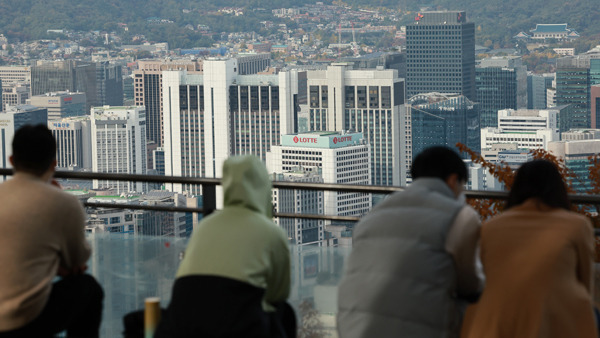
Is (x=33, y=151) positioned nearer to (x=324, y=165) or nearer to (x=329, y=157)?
(x=324, y=165)

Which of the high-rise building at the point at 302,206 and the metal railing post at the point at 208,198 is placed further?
the high-rise building at the point at 302,206

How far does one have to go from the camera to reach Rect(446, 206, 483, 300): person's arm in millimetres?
1334

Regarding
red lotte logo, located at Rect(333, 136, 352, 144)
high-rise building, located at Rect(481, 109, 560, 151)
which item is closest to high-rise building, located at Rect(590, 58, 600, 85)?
high-rise building, located at Rect(481, 109, 560, 151)

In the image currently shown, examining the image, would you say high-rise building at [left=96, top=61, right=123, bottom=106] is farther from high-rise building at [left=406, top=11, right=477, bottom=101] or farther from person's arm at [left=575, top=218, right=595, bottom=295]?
person's arm at [left=575, top=218, right=595, bottom=295]

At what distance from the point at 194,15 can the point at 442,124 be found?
68.2 feet

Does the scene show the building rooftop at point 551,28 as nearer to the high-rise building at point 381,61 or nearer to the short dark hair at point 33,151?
the high-rise building at point 381,61

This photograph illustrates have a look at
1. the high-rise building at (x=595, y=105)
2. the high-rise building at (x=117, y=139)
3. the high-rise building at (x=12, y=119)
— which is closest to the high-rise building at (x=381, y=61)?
the high-rise building at (x=595, y=105)

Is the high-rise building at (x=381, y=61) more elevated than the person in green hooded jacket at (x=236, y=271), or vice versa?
the high-rise building at (x=381, y=61)

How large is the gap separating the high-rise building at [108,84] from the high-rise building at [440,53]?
21305 millimetres

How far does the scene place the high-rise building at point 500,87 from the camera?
58344mm

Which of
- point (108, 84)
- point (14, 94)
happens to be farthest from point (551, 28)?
point (14, 94)

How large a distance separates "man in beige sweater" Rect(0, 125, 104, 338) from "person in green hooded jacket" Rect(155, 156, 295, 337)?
0.76 ft

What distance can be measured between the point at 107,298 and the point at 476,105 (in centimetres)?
5829

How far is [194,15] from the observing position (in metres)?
63.3
